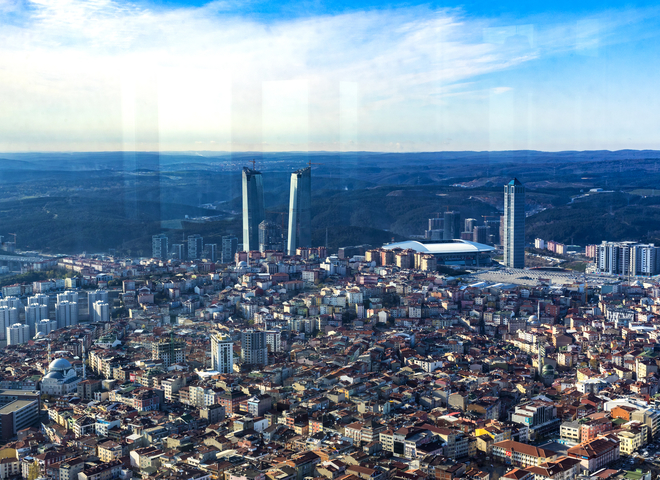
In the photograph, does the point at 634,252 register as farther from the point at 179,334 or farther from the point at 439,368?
the point at 179,334

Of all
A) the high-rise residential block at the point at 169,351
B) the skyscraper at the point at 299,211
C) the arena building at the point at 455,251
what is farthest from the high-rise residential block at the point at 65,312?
the arena building at the point at 455,251

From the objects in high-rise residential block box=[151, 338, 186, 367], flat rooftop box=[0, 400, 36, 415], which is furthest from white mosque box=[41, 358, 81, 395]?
high-rise residential block box=[151, 338, 186, 367]

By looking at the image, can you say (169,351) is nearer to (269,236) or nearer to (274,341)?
(274,341)

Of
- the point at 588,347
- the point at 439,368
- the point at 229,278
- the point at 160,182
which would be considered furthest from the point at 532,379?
the point at 160,182

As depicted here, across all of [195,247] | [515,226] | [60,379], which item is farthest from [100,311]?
[515,226]

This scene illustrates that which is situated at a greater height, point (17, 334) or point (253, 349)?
point (253, 349)

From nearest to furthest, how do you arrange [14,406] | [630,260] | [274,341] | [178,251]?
[14,406] → [274,341] → [630,260] → [178,251]

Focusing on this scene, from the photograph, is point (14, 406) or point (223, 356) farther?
point (223, 356)
